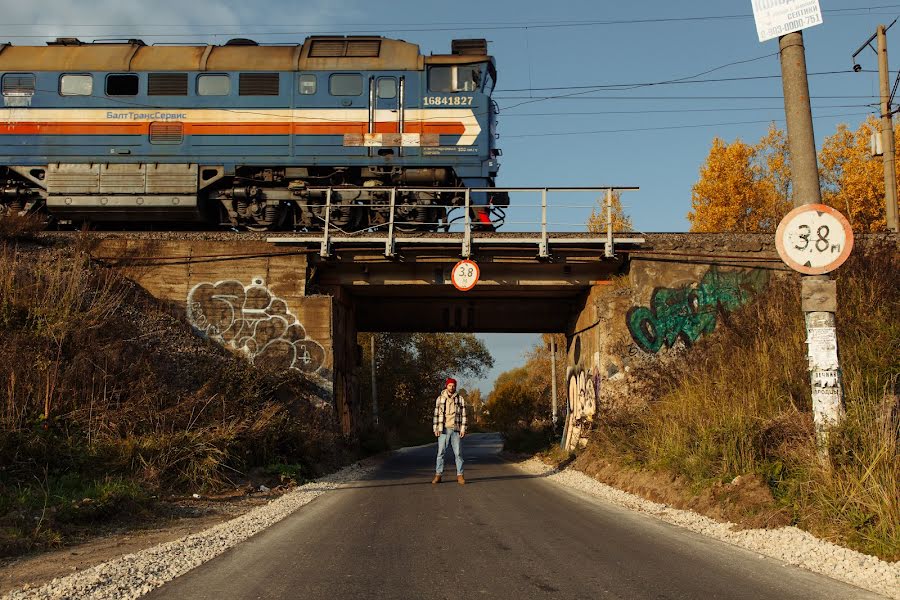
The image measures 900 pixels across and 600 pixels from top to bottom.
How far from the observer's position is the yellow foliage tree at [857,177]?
36906 mm

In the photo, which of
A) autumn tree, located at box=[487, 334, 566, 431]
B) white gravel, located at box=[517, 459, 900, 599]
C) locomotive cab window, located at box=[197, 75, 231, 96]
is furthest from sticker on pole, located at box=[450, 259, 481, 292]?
autumn tree, located at box=[487, 334, 566, 431]

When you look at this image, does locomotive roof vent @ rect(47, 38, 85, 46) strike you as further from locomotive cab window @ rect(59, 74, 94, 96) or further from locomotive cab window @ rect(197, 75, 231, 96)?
locomotive cab window @ rect(197, 75, 231, 96)

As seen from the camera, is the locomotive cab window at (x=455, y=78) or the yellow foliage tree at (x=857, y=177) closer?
the locomotive cab window at (x=455, y=78)

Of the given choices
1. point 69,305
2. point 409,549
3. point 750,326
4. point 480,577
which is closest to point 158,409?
point 69,305

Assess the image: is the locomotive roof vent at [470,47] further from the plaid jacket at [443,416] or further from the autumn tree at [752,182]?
the autumn tree at [752,182]

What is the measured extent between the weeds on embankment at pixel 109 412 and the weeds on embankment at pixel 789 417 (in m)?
6.63

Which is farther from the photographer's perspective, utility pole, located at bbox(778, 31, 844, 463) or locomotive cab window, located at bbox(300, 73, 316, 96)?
locomotive cab window, located at bbox(300, 73, 316, 96)

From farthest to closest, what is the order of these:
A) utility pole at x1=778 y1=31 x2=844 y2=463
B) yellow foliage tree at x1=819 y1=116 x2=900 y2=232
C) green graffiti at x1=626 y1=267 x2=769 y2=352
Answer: yellow foliage tree at x1=819 y1=116 x2=900 y2=232, green graffiti at x1=626 y1=267 x2=769 y2=352, utility pole at x1=778 y1=31 x2=844 y2=463

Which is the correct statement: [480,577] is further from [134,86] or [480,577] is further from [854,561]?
[134,86]

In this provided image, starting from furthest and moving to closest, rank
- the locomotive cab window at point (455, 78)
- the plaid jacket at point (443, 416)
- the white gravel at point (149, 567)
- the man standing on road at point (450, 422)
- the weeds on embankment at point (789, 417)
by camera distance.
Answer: the locomotive cab window at point (455, 78) → the plaid jacket at point (443, 416) → the man standing on road at point (450, 422) → the weeds on embankment at point (789, 417) → the white gravel at point (149, 567)

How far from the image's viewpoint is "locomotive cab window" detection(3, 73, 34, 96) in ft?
Result: 64.8

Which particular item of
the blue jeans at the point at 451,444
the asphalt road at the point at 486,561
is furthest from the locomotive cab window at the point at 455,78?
the asphalt road at the point at 486,561

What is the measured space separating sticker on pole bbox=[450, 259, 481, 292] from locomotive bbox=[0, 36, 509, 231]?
1.48 meters

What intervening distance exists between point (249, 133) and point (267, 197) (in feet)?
5.53
